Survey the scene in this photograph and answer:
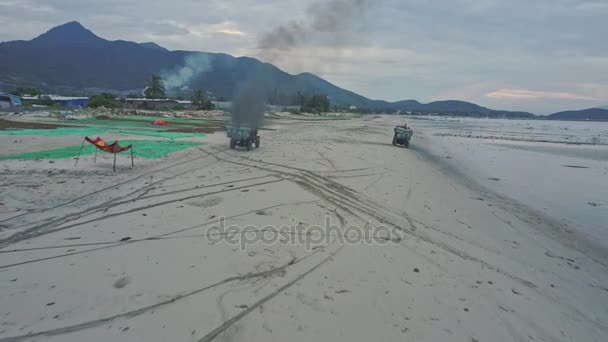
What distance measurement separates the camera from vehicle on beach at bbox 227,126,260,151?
16.7 metres

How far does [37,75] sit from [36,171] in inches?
8576

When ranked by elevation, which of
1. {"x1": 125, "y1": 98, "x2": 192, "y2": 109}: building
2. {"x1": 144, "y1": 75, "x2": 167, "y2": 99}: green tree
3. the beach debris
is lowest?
the beach debris

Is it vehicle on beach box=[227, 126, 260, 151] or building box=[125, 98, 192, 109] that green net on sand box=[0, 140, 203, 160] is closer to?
vehicle on beach box=[227, 126, 260, 151]

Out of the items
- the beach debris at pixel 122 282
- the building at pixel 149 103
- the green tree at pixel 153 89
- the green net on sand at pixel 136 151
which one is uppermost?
the green tree at pixel 153 89

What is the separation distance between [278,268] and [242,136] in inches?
502

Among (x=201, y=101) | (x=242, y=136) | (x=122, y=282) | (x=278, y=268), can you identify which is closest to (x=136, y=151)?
(x=242, y=136)

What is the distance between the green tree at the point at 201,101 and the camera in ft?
235

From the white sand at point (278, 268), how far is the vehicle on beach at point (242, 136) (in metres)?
7.45

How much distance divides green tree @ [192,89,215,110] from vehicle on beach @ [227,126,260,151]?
58.0 m

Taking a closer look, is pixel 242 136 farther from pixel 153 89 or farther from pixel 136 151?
pixel 153 89

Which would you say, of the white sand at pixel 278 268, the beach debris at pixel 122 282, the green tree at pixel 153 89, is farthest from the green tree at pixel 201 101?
the beach debris at pixel 122 282

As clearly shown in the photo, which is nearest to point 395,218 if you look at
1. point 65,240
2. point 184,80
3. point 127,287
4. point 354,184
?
point 354,184

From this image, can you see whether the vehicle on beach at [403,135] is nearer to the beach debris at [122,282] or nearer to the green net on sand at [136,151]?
the green net on sand at [136,151]

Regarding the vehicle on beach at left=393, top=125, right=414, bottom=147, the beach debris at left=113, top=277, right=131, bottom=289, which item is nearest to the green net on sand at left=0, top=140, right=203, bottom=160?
the beach debris at left=113, top=277, right=131, bottom=289
